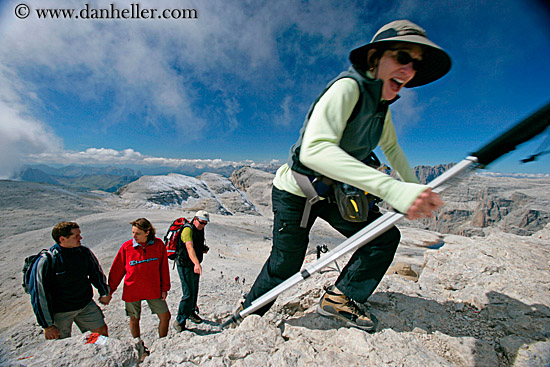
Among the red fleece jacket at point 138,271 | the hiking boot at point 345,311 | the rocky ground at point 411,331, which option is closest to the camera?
the rocky ground at point 411,331

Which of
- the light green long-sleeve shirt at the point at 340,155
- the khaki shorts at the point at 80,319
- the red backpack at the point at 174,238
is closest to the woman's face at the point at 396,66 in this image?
the light green long-sleeve shirt at the point at 340,155

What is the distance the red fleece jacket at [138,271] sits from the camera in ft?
14.5

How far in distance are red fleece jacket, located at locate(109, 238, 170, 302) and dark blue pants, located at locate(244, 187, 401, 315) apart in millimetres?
2961

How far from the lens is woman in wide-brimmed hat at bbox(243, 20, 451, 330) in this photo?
165cm

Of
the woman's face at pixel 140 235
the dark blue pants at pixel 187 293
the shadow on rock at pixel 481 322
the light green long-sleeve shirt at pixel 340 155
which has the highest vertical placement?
the light green long-sleeve shirt at pixel 340 155

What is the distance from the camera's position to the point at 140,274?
447 centimetres

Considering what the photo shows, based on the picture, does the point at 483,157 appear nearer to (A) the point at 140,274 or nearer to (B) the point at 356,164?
(B) the point at 356,164

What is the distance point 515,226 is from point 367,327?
209767mm

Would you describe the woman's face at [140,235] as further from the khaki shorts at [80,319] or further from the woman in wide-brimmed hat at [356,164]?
the woman in wide-brimmed hat at [356,164]

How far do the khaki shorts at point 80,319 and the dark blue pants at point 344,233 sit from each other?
355cm

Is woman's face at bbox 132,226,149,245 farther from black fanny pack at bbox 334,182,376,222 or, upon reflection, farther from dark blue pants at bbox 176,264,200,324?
black fanny pack at bbox 334,182,376,222

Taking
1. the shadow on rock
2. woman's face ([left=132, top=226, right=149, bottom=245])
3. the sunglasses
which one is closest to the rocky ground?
the shadow on rock

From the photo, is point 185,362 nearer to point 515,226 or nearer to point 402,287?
point 402,287

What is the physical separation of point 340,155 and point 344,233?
1.30 m
